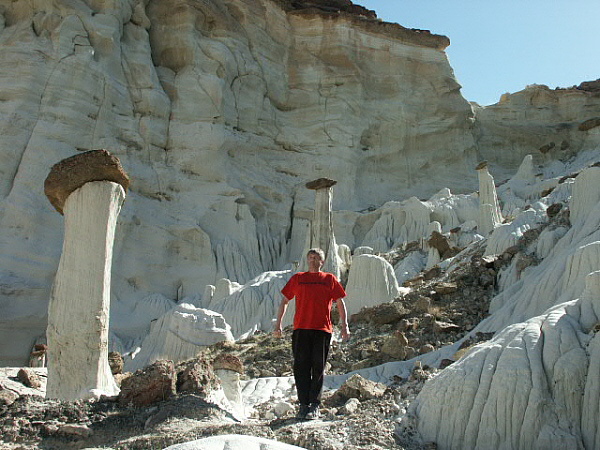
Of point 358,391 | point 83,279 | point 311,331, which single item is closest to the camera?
point 311,331

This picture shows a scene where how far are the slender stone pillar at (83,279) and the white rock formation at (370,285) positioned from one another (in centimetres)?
824

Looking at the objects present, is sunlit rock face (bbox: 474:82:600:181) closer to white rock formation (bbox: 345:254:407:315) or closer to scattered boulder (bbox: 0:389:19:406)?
white rock formation (bbox: 345:254:407:315)

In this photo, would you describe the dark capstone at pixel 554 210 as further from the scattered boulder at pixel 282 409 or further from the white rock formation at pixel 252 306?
the scattered boulder at pixel 282 409

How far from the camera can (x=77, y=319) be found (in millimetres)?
6793

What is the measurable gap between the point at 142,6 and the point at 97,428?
3139 centimetres

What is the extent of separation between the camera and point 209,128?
105 ft

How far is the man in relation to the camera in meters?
5.36

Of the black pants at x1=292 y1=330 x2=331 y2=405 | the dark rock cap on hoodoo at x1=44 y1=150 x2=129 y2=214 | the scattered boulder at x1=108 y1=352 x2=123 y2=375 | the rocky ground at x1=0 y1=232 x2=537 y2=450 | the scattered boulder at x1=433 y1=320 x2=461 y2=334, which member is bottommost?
the scattered boulder at x1=108 y1=352 x2=123 y2=375

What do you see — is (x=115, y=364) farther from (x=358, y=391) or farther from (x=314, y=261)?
(x=314, y=261)

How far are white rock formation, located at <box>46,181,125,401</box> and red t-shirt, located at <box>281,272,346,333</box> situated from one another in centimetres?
226

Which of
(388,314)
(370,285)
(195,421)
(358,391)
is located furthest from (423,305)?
(195,421)

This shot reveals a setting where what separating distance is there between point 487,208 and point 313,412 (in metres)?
19.6

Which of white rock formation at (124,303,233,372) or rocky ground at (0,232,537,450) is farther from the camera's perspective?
white rock formation at (124,303,233,372)

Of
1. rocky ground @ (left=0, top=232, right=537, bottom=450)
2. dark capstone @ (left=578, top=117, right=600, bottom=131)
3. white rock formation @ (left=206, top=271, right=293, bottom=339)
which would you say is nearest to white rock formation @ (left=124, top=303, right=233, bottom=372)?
white rock formation @ (left=206, top=271, right=293, bottom=339)
